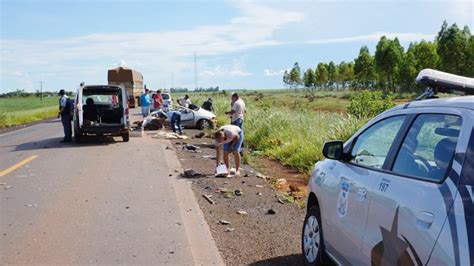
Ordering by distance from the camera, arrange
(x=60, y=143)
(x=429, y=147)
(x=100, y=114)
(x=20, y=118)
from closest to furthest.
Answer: (x=429, y=147), (x=60, y=143), (x=100, y=114), (x=20, y=118)

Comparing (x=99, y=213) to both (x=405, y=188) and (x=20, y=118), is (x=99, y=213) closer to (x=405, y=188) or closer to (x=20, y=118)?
(x=405, y=188)

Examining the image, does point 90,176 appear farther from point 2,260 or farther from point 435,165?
point 435,165

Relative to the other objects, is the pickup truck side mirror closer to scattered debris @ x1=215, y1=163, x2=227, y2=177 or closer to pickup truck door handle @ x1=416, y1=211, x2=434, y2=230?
pickup truck door handle @ x1=416, y1=211, x2=434, y2=230

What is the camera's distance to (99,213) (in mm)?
7840

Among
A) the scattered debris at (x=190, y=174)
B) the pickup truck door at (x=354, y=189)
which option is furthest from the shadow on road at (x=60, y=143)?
the pickup truck door at (x=354, y=189)

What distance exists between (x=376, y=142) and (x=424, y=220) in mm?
1571

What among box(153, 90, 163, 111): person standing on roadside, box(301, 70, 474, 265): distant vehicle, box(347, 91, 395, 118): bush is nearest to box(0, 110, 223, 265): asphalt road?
box(301, 70, 474, 265): distant vehicle

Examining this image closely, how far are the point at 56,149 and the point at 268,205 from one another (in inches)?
393

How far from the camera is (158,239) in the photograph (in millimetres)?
6516

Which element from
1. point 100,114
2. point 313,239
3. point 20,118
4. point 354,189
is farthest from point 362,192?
point 20,118

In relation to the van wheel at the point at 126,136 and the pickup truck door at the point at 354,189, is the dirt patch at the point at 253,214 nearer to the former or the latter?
the pickup truck door at the point at 354,189

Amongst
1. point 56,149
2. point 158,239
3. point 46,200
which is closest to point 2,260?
point 158,239

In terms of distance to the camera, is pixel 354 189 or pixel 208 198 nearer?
pixel 354 189

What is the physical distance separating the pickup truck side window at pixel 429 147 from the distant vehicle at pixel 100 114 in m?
15.2
